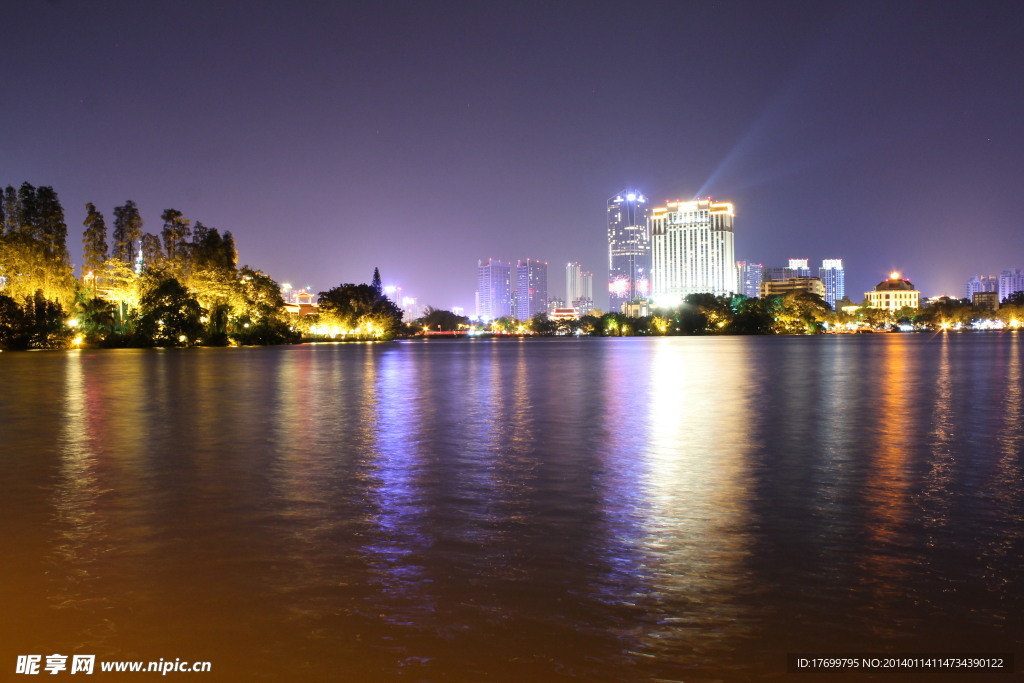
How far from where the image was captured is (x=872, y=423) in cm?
1513

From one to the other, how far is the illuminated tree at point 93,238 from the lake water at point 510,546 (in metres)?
75.4

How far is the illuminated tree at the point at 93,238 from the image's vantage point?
267 feet

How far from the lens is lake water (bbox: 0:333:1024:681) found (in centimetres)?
452

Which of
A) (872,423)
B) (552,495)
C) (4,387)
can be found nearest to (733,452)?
(552,495)

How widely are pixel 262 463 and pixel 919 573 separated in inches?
327

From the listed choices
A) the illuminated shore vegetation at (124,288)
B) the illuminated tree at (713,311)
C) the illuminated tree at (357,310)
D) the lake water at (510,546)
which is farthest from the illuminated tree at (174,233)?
the illuminated tree at (713,311)

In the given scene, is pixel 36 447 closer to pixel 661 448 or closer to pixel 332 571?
pixel 332 571

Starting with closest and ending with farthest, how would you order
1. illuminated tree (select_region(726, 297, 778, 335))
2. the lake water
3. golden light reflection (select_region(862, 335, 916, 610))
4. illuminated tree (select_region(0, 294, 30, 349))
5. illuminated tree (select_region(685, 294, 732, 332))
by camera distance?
1. the lake water
2. golden light reflection (select_region(862, 335, 916, 610))
3. illuminated tree (select_region(0, 294, 30, 349))
4. illuminated tree (select_region(726, 297, 778, 335))
5. illuminated tree (select_region(685, 294, 732, 332))

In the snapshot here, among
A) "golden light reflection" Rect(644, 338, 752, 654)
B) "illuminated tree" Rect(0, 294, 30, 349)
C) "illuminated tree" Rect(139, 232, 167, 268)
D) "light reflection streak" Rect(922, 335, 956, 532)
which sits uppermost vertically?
"illuminated tree" Rect(139, 232, 167, 268)

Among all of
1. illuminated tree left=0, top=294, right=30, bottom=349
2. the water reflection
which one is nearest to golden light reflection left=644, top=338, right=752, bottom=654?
the water reflection

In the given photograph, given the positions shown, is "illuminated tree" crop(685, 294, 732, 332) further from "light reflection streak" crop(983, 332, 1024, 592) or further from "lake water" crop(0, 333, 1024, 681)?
"lake water" crop(0, 333, 1024, 681)

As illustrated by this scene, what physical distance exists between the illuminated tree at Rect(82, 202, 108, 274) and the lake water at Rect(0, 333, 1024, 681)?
75.4 m

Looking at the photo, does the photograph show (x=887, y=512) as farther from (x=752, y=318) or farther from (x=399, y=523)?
(x=752, y=318)

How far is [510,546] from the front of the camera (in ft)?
21.1
